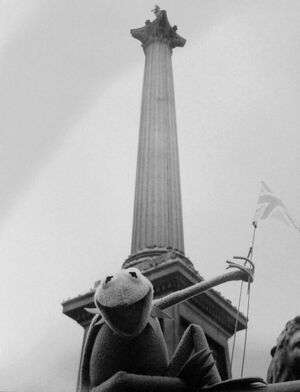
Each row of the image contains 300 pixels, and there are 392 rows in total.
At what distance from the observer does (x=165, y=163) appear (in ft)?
81.3

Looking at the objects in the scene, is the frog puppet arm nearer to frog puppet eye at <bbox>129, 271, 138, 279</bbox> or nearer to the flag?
frog puppet eye at <bbox>129, 271, 138, 279</bbox>

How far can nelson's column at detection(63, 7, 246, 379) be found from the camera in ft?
52.2

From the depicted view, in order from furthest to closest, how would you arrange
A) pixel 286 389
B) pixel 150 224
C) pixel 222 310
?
pixel 150 224
pixel 222 310
pixel 286 389

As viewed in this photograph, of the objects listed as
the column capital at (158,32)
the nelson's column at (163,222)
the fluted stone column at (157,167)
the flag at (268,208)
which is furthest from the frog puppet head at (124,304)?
the column capital at (158,32)

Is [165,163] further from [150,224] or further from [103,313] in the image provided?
[103,313]

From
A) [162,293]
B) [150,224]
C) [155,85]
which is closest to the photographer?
[162,293]

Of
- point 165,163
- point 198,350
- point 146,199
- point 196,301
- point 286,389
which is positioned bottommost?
point 286,389

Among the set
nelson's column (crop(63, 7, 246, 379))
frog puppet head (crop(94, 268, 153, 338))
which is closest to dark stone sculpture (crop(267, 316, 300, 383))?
frog puppet head (crop(94, 268, 153, 338))

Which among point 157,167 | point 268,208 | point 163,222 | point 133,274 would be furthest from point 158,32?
point 133,274

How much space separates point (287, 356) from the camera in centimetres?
A: 366

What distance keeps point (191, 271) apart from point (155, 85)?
55.6 ft

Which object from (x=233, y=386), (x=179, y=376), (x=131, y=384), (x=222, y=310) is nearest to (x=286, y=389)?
(x=233, y=386)

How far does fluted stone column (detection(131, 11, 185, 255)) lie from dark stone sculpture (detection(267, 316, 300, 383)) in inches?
630

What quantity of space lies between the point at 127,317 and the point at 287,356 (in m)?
1.12
